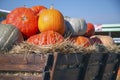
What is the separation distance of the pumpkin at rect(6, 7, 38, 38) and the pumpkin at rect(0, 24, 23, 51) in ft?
0.93

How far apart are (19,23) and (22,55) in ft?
3.98

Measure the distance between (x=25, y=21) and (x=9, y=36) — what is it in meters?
0.54

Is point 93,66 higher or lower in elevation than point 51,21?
lower

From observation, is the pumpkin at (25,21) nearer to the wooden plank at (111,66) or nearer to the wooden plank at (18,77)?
the wooden plank at (18,77)

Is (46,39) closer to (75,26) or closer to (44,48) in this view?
(44,48)

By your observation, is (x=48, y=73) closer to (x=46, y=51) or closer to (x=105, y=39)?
(x=46, y=51)

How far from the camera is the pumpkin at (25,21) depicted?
4664 mm

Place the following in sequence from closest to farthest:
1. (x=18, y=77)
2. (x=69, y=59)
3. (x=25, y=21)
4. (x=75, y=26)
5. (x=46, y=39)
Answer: (x=18, y=77), (x=69, y=59), (x=46, y=39), (x=25, y=21), (x=75, y=26)

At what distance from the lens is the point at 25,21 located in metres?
4.70

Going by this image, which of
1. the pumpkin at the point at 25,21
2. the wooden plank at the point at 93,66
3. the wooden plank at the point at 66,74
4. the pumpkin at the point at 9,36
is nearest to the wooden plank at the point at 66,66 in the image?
the wooden plank at the point at 66,74

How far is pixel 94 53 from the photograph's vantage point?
4.56m

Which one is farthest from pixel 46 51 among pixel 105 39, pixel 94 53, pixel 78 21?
pixel 105 39

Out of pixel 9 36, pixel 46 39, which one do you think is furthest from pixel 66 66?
pixel 9 36

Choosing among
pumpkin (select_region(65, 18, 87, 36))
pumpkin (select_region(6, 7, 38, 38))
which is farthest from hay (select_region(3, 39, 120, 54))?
pumpkin (select_region(65, 18, 87, 36))
